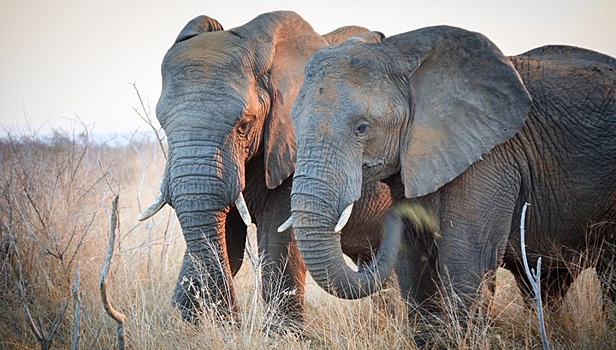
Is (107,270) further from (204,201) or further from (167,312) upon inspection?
(167,312)

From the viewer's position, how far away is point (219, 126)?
5.01 m

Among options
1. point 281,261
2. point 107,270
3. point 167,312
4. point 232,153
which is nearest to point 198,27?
point 232,153

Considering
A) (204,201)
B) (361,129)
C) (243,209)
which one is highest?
(361,129)

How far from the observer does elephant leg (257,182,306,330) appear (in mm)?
5402

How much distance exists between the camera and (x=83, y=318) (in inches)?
214

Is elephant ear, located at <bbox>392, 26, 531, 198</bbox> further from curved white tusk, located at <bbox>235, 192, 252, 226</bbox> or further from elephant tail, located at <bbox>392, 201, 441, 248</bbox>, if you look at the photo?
curved white tusk, located at <bbox>235, 192, 252, 226</bbox>

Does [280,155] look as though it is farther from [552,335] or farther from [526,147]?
[552,335]

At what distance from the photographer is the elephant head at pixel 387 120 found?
4230 millimetres

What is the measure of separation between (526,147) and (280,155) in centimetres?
167

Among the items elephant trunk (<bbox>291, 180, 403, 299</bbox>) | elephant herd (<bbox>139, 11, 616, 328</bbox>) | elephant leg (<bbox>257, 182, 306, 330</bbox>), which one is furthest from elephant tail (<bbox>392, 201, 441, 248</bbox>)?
elephant leg (<bbox>257, 182, 306, 330</bbox>)

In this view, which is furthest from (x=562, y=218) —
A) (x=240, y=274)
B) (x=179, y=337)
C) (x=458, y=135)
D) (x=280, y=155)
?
(x=240, y=274)

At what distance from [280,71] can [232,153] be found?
0.81 meters

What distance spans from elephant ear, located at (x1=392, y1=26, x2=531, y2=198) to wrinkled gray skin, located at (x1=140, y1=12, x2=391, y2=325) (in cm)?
94

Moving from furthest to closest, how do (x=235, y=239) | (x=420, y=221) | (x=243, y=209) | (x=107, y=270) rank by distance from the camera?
(x=235, y=239) < (x=243, y=209) < (x=420, y=221) < (x=107, y=270)
